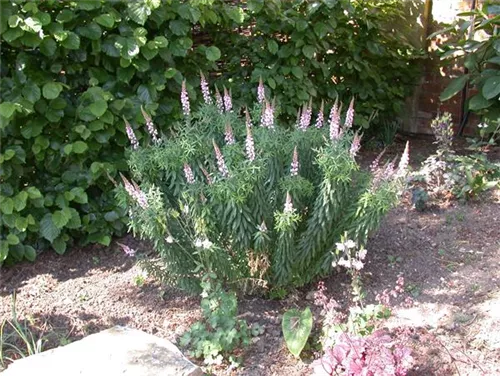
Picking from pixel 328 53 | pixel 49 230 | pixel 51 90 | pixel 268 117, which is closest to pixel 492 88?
pixel 328 53

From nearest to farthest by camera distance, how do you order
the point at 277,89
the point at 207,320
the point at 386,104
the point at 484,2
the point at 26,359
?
the point at 26,359, the point at 207,320, the point at 277,89, the point at 484,2, the point at 386,104

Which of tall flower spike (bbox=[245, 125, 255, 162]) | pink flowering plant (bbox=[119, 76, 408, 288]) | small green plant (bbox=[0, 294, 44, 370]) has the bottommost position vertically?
small green plant (bbox=[0, 294, 44, 370])

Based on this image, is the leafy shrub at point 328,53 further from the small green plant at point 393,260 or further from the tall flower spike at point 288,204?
the tall flower spike at point 288,204

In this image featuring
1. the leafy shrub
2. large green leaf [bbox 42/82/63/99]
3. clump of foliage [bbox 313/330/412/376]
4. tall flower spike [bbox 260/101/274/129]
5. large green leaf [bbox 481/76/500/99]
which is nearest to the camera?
clump of foliage [bbox 313/330/412/376]

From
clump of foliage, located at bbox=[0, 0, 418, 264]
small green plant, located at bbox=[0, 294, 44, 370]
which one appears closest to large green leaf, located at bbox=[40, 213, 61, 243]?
clump of foliage, located at bbox=[0, 0, 418, 264]

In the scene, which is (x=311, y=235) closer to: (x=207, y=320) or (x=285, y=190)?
(x=285, y=190)

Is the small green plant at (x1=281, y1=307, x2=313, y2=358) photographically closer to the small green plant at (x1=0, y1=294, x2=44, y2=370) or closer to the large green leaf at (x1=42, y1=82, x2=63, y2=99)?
the small green plant at (x1=0, y1=294, x2=44, y2=370)

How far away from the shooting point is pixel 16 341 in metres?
3.22

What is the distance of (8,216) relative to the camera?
3.62 m

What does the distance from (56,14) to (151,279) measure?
5.59ft

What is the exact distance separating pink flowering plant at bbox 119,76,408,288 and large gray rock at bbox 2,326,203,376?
48 centimetres

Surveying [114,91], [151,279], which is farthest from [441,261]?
[114,91]

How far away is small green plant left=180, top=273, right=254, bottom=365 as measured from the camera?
9.30 feet

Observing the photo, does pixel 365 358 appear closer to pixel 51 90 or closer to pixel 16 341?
pixel 16 341
